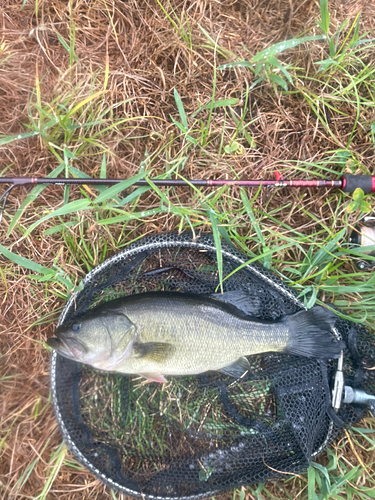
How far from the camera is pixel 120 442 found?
7.71 feet

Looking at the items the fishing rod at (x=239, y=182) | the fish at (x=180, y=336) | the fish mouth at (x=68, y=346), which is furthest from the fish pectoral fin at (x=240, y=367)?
the fishing rod at (x=239, y=182)

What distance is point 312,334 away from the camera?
2.21 m

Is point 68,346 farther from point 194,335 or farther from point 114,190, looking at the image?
point 114,190

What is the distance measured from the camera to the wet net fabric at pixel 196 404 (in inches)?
89.5

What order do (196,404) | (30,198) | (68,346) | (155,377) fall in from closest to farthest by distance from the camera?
1. (68,346)
2. (155,377)
3. (30,198)
4. (196,404)

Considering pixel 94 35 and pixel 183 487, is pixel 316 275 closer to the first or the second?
pixel 183 487

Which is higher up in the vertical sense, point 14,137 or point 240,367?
point 14,137

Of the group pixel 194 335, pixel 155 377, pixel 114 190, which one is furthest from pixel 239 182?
pixel 155 377

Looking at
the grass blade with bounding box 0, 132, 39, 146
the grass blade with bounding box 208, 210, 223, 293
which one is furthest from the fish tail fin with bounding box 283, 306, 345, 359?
the grass blade with bounding box 0, 132, 39, 146

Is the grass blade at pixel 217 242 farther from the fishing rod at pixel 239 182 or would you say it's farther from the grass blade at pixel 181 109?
the grass blade at pixel 181 109

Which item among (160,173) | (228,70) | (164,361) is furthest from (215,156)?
(164,361)

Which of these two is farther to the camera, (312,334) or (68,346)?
(312,334)

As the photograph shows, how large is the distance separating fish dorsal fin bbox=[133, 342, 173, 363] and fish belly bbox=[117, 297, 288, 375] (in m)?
0.01

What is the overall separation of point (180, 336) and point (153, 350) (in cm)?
18
